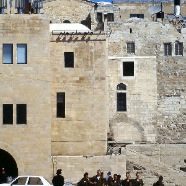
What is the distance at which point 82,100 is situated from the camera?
42.5 m

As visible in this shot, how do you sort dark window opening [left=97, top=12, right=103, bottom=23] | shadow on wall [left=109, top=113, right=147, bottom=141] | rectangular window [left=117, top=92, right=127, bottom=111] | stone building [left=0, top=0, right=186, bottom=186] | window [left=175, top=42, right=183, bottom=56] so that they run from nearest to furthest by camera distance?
1. stone building [left=0, top=0, right=186, bottom=186]
2. shadow on wall [left=109, top=113, right=147, bottom=141]
3. rectangular window [left=117, top=92, right=127, bottom=111]
4. window [left=175, top=42, right=183, bottom=56]
5. dark window opening [left=97, top=12, right=103, bottom=23]

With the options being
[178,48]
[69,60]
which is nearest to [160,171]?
[69,60]

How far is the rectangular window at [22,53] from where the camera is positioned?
134 feet

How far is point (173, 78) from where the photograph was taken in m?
54.5

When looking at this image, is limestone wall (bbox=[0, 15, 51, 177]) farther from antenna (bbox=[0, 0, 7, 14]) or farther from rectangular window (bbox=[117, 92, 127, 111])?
rectangular window (bbox=[117, 92, 127, 111])

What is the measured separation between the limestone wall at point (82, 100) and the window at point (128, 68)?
9941mm

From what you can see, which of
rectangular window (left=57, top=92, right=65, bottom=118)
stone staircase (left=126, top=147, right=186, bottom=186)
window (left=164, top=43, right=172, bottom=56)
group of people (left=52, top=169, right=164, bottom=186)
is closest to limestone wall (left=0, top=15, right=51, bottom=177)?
rectangular window (left=57, top=92, right=65, bottom=118)

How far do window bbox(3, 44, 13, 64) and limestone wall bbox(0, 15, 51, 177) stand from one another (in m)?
0.23

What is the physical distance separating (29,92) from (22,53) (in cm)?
233

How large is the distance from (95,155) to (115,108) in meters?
10.6

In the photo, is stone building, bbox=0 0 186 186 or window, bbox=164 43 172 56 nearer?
stone building, bbox=0 0 186 186

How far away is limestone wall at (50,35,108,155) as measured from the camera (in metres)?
42.3

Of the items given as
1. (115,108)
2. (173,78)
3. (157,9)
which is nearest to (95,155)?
(115,108)

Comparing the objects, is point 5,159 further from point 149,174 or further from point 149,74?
point 149,74
